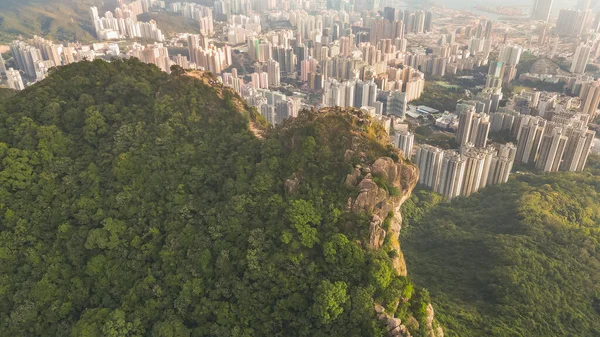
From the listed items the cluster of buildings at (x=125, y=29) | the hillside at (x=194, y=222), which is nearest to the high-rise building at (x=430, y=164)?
the hillside at (x=194, y=222)

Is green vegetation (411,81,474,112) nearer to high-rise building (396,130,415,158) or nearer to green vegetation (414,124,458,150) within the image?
green vegetation (414,124,458,150)

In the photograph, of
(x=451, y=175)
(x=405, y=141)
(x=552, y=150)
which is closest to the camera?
(x=451, y=175)

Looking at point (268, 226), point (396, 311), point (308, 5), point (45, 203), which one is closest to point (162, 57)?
point (45, 203)

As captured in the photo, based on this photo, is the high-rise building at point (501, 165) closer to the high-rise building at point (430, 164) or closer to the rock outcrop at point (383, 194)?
the high-rise building at point (430, 164)

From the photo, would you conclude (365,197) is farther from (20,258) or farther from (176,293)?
(20,258)

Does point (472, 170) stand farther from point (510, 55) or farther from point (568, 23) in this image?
point (568, 23)

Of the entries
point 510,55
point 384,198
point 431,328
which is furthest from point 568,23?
point 431,328
